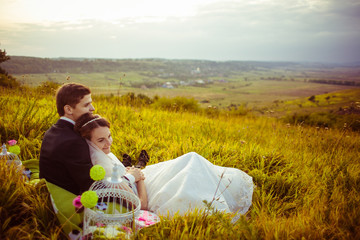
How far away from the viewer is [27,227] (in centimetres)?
190

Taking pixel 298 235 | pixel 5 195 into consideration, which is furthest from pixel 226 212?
pixel 5 195

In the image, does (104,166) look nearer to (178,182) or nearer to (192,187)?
(178,182)

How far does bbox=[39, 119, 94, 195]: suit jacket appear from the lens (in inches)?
83.3

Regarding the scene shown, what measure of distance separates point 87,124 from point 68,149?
0.31 metres

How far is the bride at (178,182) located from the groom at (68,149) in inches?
5.4

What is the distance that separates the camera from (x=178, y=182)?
264cm

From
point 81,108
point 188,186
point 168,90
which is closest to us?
point 81,108

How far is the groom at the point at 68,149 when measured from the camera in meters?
2.12

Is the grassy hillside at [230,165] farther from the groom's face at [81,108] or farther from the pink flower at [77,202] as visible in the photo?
the groom's face at [81,108]

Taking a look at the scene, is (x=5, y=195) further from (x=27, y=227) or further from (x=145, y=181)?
(x=145, y=181)

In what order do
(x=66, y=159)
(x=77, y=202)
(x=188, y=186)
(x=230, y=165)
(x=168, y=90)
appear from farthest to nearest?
1. (x=168, y=90)
2. (x=230, y=165)
3. (x=188, y=186)
4. (x=66, y=159)
5. (x=77, y=202)

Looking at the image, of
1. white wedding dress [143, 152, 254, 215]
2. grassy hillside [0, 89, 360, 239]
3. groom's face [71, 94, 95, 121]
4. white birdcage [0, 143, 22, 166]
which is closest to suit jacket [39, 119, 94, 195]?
groom's face [71, 94, 95, 121]

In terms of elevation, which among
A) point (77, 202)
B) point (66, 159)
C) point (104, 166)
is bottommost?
point (77, 202)

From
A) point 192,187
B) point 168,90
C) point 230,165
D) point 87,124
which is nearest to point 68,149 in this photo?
point 87,124
